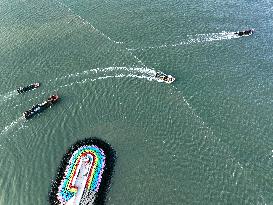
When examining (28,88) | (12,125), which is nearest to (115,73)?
(28,88)

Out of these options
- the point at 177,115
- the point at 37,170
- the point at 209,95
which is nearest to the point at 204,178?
the point at 177,115

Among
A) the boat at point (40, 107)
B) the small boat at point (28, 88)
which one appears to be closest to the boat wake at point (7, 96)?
the small boat at point (28, 88)

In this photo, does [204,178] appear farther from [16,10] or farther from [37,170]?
[16,10]

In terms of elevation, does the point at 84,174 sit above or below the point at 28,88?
below

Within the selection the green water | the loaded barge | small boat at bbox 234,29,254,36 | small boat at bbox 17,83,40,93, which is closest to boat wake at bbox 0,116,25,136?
the green water

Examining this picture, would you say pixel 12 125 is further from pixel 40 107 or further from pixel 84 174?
pixel 84 174

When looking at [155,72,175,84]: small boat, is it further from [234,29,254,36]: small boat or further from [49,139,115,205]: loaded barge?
[234,29,254,36]: small boat
